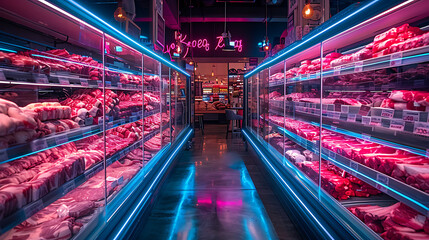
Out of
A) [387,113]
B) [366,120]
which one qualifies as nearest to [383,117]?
[387,113]

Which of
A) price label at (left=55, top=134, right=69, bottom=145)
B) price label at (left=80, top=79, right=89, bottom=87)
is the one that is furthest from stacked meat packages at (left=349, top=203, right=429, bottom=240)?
price label at (left=80, top=79, right=89, bottom=87)

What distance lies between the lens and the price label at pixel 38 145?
1.24 metres

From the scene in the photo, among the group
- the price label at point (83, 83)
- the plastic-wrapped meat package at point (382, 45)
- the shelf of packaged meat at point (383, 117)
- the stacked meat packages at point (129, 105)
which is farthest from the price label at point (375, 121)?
the stacked meat packages at point (129, 105)

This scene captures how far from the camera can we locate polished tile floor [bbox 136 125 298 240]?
2600 mm

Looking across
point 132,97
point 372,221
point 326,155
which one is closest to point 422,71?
point 326,155

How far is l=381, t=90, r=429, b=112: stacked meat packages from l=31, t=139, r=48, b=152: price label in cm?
197

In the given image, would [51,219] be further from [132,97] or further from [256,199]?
[256,199]

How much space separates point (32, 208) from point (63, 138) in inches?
16.3

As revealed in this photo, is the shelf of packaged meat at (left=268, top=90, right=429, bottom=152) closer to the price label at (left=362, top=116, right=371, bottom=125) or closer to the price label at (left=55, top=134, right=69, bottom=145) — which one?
the price label at (left=362, top=116, right=371, bottom=125)

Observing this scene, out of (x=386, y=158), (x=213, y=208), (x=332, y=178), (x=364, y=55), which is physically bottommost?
(x=213, y=208)

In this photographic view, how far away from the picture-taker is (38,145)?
1275 mm

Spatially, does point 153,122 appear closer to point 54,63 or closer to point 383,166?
point 54,63

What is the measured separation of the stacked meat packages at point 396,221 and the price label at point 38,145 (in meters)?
1.90

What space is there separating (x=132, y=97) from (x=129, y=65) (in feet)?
1.59
